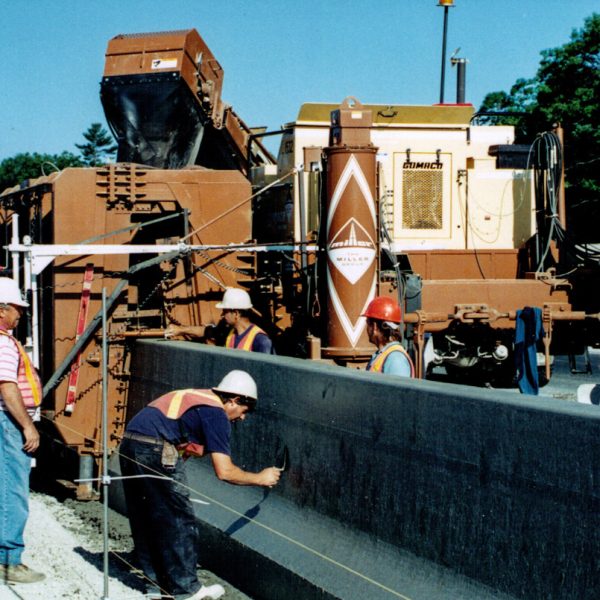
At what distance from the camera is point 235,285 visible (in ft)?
35.8

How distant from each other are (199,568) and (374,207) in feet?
13.6

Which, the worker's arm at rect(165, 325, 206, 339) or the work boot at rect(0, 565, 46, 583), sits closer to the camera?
the work boot at rect(0, 565, 46, 583)

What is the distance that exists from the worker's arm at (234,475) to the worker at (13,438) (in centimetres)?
202

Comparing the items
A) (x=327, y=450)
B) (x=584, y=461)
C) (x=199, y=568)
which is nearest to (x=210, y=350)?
(x=199, y=568)

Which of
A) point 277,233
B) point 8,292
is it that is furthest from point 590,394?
point 277,233

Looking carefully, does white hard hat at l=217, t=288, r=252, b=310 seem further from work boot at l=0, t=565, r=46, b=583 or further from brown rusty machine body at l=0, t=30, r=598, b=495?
work boot at l=0, t=565, r=46, b=583

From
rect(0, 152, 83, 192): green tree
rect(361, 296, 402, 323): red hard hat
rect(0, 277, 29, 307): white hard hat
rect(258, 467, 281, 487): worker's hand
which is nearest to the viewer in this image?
rect(258, 467, 281, 487): worker's hand

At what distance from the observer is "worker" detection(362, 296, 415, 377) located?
697cm

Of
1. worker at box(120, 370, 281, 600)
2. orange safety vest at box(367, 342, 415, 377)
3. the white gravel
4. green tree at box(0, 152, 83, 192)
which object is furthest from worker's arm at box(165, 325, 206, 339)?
green tree at box(0, 152, 83, 192)

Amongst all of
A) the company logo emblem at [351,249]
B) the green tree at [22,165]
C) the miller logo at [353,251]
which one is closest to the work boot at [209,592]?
the company logo emblem at [351,249]

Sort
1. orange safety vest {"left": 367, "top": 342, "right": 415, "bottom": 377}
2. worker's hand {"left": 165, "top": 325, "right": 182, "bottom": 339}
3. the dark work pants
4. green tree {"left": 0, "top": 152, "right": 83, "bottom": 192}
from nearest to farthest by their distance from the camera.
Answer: the dark work pants
orange safety vest {"left": 367, "top": 342, "right": 415, "bottom": 377}
worker's hand {"left": 165, "top": 325, "right": 182, "bottom": 339}
green tree {"left": 0, "top": 152, "right": 83, "bottom": 192}

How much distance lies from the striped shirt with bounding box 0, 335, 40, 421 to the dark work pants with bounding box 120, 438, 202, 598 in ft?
4.94

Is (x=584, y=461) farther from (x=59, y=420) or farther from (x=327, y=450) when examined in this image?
(x=59, y=420)

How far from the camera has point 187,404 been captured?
6.25 metres
